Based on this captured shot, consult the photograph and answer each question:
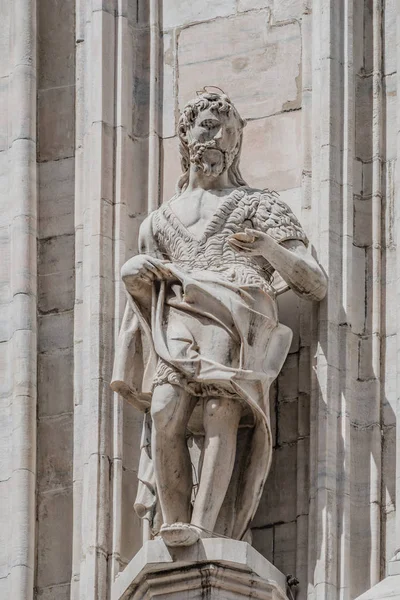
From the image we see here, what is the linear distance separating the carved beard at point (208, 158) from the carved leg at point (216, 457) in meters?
1.23

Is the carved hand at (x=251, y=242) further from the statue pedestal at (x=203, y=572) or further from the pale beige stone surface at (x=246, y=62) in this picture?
the statue pedestal at (x=203, y=572)

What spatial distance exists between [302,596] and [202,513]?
65cm

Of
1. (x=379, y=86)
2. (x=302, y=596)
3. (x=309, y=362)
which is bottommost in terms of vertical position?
(x=302, y=596)

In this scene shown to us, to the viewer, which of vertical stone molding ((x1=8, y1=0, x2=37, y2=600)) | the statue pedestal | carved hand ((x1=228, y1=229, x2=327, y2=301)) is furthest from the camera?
vertical stone molding ((x1=8, y1=0, x2=37, y2=600))

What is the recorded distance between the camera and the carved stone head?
17844 mm

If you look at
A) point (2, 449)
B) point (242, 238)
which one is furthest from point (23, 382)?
point (242, 238)

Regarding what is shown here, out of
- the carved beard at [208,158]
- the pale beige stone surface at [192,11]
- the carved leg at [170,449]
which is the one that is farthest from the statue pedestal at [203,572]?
the pale beige stone surface at [192,11]

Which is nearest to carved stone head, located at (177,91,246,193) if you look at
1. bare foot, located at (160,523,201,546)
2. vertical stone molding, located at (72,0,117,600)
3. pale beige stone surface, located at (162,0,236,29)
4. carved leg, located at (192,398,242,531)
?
vertical stone molding, located at (72,0,117,600)

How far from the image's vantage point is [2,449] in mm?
18328

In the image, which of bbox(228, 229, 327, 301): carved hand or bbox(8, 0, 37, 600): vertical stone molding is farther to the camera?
bbox(8, 0, 37, 600): vertical stone molding

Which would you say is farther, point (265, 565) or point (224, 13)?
point (224, 13)

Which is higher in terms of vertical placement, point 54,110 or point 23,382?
point 54,110

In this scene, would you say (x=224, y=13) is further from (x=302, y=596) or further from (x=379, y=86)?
(x=302, y=596)

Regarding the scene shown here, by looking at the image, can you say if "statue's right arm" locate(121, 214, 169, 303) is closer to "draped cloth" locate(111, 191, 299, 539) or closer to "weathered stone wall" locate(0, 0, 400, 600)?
"draped cloth" locate(111, 191, 299, 539)
